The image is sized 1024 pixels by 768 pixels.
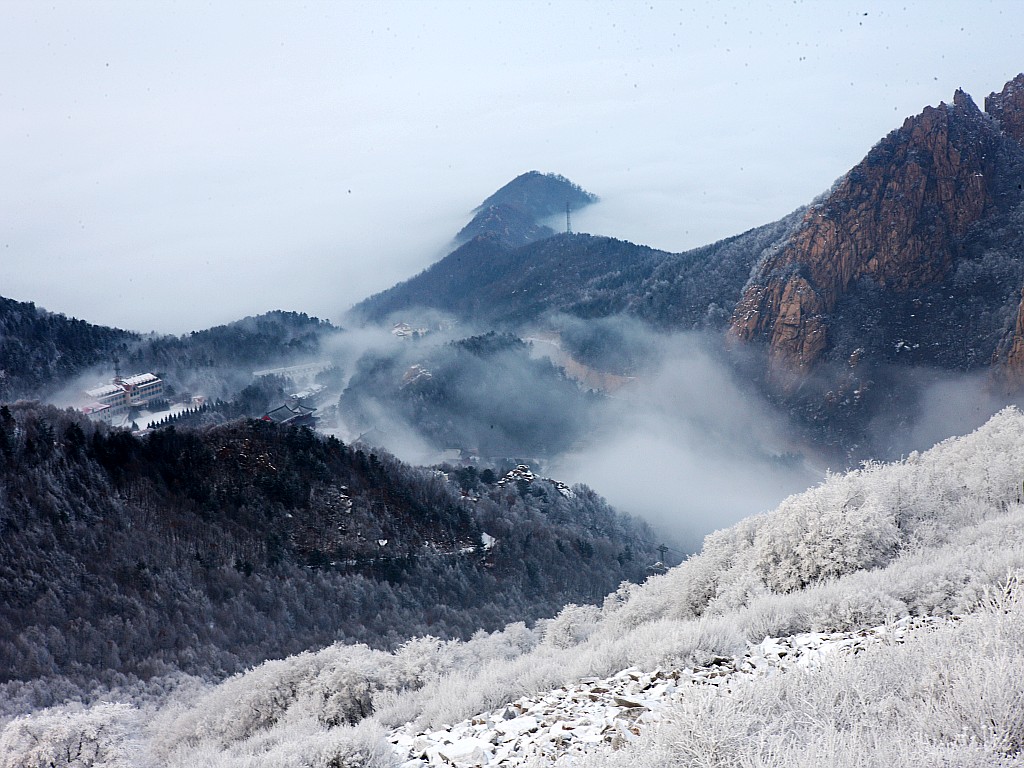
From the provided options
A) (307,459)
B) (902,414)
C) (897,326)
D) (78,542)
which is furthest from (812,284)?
(78,542)

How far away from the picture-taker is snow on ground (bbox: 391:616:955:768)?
840cm

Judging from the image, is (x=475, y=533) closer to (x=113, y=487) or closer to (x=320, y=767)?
(x=113, y=487)

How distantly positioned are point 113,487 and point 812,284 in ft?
309

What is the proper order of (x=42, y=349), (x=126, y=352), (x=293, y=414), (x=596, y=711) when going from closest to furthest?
(x=596, y=711)
(x=42, y=349)
(x=293, y=414)
(x=126, y=352)

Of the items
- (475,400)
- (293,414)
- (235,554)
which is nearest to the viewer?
(235,554)

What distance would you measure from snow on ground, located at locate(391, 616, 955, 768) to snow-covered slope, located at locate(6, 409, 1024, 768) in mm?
239

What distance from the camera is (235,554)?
120 feet

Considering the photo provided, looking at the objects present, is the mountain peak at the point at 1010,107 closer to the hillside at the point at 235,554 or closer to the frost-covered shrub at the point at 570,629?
the hillside at the point at 235,554

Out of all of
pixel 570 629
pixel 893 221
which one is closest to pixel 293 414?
pixel 570 629

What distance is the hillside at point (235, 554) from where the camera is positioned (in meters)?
29.0

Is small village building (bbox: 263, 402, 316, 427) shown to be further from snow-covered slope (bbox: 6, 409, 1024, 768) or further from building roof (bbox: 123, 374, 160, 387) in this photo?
snow-covered slope (bbox: 6, 409, 1024, 768)

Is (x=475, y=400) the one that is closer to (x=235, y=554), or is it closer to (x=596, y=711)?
(x=235, y=554)

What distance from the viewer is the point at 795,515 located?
18719mm

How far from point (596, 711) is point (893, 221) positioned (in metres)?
105
